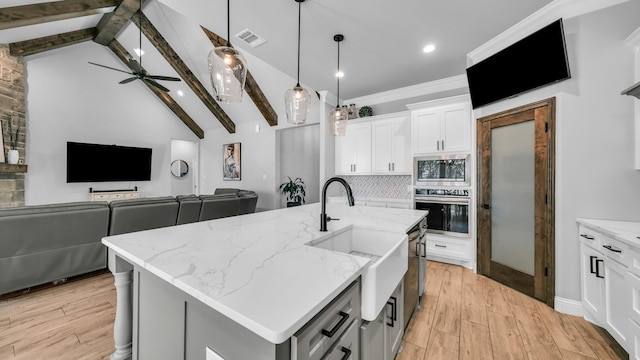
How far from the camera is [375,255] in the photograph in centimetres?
182

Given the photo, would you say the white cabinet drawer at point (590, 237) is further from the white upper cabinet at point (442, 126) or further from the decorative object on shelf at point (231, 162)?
the decorative object on shelf at point (231, 162)

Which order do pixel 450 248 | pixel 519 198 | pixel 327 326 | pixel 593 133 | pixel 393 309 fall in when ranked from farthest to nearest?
pixel 450 248 → pixel 519 198 → pixel 593 133 → pixel 393 309 → pixel 327 326

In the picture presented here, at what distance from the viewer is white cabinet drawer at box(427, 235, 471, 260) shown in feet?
10.9

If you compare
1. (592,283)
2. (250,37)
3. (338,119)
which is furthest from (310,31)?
(592,283)

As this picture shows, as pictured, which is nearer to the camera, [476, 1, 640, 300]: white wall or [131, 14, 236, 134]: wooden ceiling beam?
[476, 1, 640, 300]: white wall

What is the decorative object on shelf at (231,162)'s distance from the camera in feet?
23.3

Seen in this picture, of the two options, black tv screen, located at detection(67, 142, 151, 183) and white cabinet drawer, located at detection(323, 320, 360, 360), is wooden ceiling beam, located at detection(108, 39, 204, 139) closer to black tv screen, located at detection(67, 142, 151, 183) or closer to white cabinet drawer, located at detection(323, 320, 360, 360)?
black tv screen, located at detection(67, 142, 151, 183)

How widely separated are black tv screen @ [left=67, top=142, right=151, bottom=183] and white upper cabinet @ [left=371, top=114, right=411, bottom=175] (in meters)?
6.23

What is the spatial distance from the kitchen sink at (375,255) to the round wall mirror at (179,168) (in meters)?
8.62

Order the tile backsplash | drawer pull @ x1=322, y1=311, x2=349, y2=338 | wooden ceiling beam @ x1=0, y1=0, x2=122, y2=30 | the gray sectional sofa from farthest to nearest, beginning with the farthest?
the tile backsplash < wooden ceiling beam @ x1=0, y1=0, x2=122, y2=30 < the gray sectional sofa < drawer pull @ x1=322, y1=311, x2=349, y2=338

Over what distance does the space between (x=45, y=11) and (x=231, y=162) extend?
14.6 feet

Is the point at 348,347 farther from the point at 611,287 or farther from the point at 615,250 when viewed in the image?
the point at 611,287

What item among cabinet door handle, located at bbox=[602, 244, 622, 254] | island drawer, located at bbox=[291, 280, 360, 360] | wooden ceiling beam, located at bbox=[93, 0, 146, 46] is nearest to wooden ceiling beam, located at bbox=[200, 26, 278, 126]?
wooden ceiling beam, located at bbox=[93, 0, 146, 46]

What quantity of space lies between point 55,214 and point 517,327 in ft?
14.6
